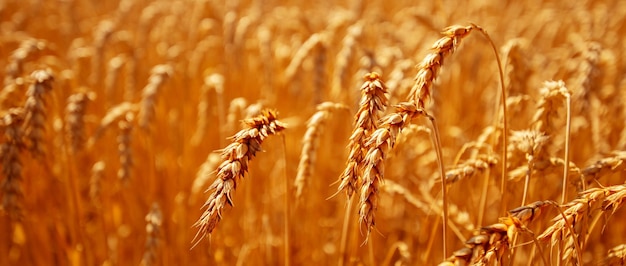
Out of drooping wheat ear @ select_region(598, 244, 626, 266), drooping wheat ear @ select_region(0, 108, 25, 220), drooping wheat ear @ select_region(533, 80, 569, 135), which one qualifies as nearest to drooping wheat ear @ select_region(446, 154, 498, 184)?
drooping wheat ear @ select_region(533, 80, 569, 135)

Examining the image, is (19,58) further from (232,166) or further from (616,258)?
(616,258)

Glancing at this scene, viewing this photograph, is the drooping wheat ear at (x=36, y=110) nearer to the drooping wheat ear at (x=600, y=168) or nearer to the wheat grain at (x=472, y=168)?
the wheat grain at (x=472, y=168)

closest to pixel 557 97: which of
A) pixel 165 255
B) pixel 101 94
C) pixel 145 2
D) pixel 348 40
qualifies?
pixel 348 40

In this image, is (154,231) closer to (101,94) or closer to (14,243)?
(14,243)

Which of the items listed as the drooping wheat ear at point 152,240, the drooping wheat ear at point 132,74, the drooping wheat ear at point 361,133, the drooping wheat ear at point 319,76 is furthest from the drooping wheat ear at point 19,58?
the drooping wheat ear at point 361,133

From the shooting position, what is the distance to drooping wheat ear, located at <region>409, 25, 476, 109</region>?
34.1 inches

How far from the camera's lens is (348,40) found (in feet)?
6.48

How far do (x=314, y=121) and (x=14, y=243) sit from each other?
1611mm

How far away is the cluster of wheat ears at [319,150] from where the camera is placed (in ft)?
3.00

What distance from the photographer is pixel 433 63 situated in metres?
0.87

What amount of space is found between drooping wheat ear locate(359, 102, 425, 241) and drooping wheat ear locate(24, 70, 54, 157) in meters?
1.02

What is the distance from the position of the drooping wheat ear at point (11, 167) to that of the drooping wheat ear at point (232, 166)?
76cm

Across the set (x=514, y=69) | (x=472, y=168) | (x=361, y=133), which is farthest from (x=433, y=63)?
(x=514, y=69)

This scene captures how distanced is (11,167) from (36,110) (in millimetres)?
173
